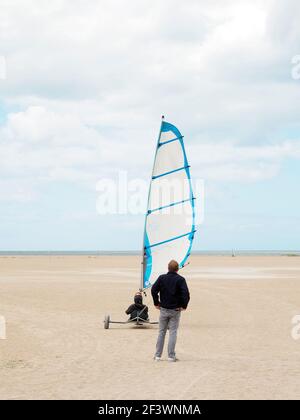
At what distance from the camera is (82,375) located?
8.41 metres

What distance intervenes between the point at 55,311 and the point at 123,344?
546 centimetres

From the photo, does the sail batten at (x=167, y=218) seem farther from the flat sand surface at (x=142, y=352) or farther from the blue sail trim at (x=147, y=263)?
the flat sand surface at (x=142, y=352)

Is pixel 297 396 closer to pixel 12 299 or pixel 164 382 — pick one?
pixel 164 382

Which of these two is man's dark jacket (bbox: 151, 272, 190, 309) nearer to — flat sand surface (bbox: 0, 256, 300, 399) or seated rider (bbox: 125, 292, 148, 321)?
flat sand surface (bbox: 0, 256, 300, 399)

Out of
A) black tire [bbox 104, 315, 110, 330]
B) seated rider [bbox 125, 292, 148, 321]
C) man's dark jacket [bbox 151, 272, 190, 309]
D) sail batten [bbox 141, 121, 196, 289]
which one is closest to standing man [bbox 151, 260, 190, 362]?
man's dark jacket [bbox 151, 272, 190, 309]

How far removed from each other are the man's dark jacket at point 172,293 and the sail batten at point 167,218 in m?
4.59

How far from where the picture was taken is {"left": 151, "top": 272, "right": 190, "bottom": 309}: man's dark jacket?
966 cm

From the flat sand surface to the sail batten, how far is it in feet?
5.37

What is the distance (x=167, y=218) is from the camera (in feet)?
47.8

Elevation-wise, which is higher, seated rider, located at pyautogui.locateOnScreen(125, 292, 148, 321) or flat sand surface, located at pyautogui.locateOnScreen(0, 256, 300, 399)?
seated rider, located at pyautogui.locateOnScreen(125, 292, 148, 321)

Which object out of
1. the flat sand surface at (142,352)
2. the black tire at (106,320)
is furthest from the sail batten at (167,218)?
the flat sand surface at (142,352)

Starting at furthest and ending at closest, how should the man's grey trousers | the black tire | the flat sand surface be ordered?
the black tire → the man's grey trousers → the flat sand surface

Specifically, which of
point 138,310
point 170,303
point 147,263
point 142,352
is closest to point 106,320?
point 138,310
